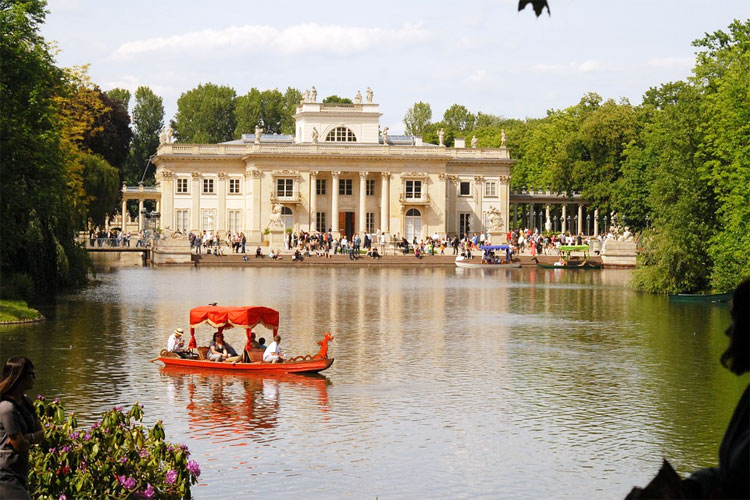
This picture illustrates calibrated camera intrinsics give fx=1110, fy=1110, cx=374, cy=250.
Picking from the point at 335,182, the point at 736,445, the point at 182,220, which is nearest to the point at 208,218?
the point at 182,220

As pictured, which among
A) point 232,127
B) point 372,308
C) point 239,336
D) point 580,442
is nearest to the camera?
point 580,442

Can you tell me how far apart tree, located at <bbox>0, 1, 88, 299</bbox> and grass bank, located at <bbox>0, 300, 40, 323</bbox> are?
48.7 inches

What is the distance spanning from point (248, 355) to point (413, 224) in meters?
65.1

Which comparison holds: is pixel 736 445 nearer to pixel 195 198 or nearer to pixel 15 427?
pixel 15 427

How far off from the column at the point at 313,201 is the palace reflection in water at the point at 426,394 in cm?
4631

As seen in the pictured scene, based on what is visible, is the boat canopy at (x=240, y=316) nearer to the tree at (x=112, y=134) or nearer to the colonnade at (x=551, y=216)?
the tree at (x=112, y=134)

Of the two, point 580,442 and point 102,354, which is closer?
point 580,442

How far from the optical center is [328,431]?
59.8 ft

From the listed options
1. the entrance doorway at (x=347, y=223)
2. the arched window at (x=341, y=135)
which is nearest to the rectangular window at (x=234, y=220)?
the entrance doorway at (x=347, y=223)

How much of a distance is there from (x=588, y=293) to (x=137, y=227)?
6570cm

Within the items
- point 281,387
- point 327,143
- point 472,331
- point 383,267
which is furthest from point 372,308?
point 327,143

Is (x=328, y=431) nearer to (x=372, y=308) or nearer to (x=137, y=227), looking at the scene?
(x=372, y=308)

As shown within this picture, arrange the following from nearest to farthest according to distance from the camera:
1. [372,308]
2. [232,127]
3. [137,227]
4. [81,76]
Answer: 1. [372,308]
2. [81,76]
3. [137,227]
4. [232,127]

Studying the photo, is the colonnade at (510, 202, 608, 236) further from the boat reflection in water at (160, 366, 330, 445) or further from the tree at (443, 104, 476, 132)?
the boat reflection in water at (160, 366, 330, 445)
